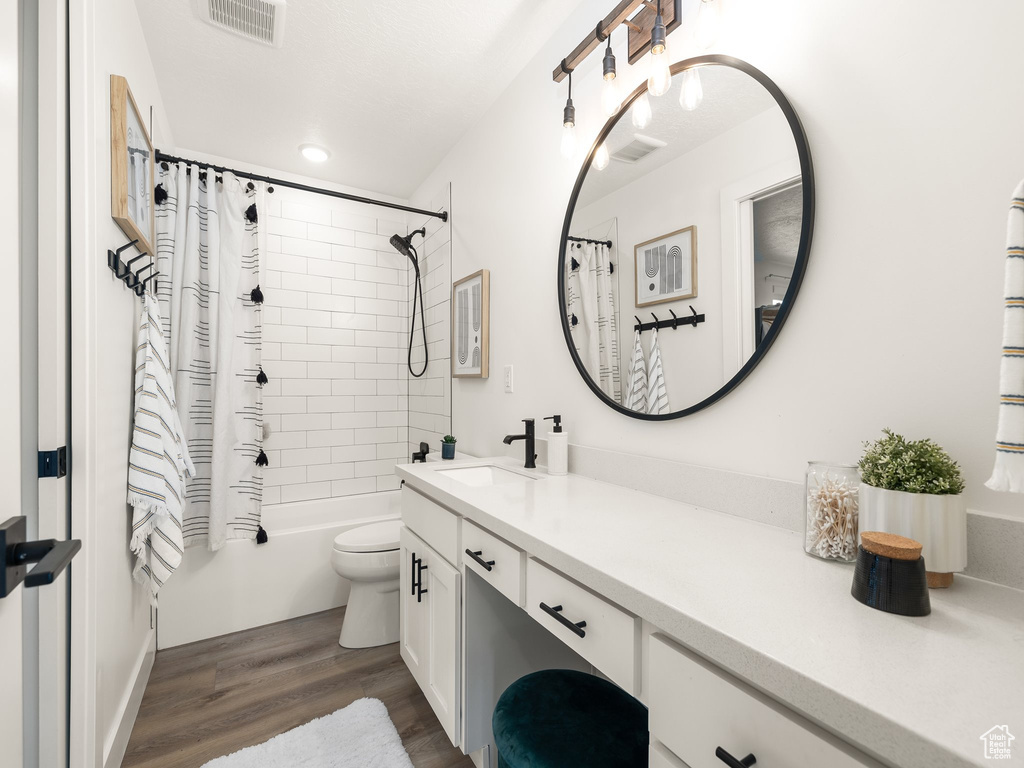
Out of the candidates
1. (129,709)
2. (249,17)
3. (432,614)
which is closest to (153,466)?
(129,709)

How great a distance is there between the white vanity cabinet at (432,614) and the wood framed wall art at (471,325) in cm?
80

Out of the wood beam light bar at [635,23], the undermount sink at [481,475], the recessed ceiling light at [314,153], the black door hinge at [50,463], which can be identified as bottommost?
the undermount sink at [481,475]

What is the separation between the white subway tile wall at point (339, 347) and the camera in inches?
113

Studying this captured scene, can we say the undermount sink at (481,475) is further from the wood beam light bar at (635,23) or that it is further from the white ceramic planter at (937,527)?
the wood beam light bar at (635,23)

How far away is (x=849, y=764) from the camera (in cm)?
50

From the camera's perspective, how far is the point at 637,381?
143 cm

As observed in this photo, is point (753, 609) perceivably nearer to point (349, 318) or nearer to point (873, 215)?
point (873, 215)

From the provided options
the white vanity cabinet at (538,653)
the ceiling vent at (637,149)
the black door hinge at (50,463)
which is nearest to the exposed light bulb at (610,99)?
the ceiling vent at (637,149)

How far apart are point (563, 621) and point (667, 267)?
3.15 ft

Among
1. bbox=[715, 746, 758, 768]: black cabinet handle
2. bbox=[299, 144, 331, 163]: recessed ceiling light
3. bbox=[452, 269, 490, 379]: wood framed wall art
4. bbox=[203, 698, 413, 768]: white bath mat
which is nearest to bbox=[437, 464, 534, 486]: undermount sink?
bbox=[452, 269, 490, 379]: wood framed wall art

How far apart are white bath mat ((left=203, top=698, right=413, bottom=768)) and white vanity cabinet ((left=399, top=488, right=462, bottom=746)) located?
0.65 feet

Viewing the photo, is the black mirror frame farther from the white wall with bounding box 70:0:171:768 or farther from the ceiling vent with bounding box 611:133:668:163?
the white wall with bounding box 70:0:171:768

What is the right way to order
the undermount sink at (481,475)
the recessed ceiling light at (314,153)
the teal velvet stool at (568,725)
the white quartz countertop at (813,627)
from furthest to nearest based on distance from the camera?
1. the recessed ceiling light at (314,153)
2. the undermount sink at (481,475)
3. the teal velvet stool at (568,725)
4. the white quartz countertop at (813,627)

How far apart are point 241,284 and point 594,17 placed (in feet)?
6.67
